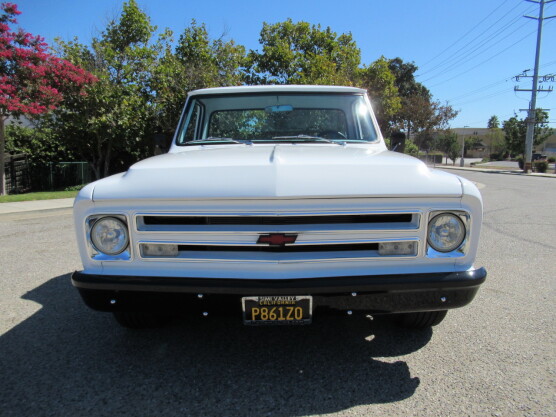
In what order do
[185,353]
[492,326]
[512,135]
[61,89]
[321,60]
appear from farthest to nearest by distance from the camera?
[512,135] < [321,60] < [61,89] < [492,326] < [185,353]

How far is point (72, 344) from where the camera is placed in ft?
9.55

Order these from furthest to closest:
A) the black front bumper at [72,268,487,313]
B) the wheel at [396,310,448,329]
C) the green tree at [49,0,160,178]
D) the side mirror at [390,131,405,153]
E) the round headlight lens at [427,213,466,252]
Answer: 1. the green tree at [49,0,160,178]
2. the side mirror at [390,131,405,153]
3. the wheel at [396,310,448,329]
4. the round headlight lens at [427,213,466,252]
5. the black front bumper at [72,268,487,313]

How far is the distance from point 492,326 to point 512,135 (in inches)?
2173

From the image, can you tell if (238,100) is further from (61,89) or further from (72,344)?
(61,89)

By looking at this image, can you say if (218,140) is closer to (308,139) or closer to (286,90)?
(308,139)

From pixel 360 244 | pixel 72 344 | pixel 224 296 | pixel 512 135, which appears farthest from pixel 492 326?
pixel 512 135

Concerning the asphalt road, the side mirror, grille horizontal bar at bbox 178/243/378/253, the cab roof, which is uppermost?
the cab roof

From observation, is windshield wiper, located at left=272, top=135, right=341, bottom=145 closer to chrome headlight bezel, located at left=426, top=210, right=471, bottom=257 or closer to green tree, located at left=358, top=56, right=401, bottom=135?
chrome headlight bezel, located at left=426, top=210, right=471, bottom=257

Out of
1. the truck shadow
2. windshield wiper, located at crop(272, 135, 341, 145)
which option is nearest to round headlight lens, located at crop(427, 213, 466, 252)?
the truck shadow

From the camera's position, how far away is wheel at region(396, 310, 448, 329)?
112 inches

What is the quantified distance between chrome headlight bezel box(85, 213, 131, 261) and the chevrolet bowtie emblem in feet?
2.37

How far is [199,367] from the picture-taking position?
2596 mm

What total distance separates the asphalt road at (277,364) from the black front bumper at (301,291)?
30 centimetres

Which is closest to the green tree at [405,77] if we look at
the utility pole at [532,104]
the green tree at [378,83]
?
the utility pole at [532,104]
